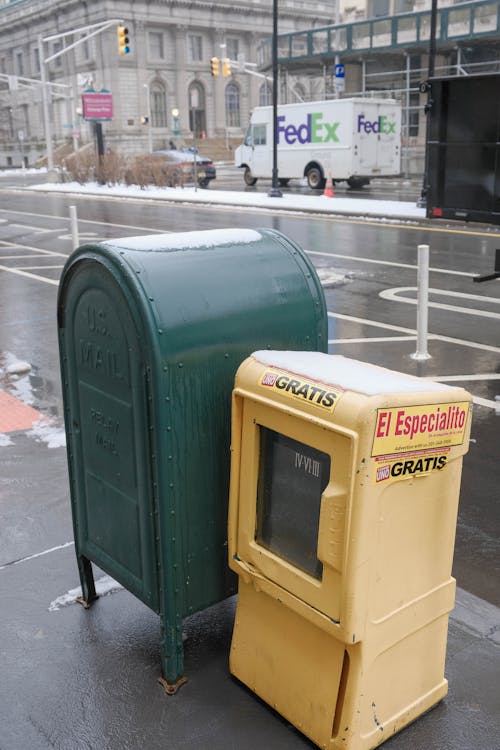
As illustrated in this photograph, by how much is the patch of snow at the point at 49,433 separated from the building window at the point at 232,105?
9318 cm

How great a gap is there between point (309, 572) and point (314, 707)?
1.67ft

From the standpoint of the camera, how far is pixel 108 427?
3.27 m

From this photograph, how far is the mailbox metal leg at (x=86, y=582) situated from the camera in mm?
3729

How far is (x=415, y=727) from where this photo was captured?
302 cm

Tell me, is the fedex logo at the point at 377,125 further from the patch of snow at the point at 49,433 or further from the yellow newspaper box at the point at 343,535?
the yellow newspaper box at the point at 343,535

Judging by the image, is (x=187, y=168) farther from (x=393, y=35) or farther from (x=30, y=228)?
(x=30, y=228)

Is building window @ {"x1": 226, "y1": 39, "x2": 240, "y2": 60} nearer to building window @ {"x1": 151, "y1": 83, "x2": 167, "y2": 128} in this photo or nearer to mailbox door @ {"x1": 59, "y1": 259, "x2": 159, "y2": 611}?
building window @ {"x1": 151, "y1": 83, "x2": 167, "y2": 128}

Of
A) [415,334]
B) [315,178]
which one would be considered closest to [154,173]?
[315,178]

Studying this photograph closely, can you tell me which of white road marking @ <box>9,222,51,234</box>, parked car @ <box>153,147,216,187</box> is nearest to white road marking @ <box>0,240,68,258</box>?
white road marking @ <box>9,222,51,234</box>

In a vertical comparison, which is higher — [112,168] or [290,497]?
[112,168]

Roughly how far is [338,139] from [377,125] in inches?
62.8

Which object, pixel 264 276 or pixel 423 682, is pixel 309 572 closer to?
pixel 423 682

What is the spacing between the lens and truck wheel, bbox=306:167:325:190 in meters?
30.6

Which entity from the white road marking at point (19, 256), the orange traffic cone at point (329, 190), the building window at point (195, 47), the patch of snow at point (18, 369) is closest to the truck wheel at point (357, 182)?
the orange traffic cone at point (329, 190)
